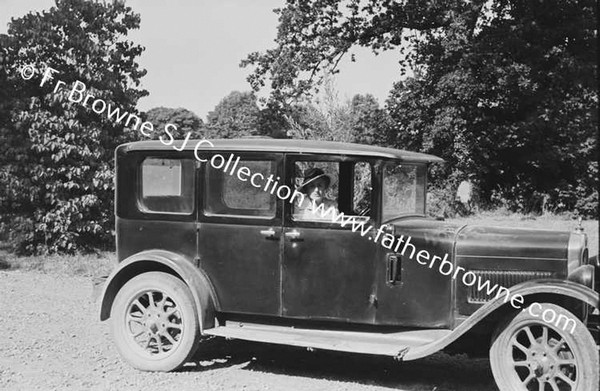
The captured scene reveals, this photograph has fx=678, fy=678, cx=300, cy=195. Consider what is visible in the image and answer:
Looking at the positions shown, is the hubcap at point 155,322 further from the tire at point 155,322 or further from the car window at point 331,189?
the car window at point 331,189

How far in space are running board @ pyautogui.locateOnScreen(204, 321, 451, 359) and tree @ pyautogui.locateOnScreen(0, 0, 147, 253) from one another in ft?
22.9

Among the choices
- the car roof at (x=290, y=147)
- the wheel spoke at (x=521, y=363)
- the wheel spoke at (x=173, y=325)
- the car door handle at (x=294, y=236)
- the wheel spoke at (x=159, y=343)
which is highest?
the car roof at (x=290, y=147)

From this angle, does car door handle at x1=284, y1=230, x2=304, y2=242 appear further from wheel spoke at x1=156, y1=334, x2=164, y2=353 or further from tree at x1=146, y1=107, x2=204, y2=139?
tree at x1=146, y1=107, x2=204, y2=139

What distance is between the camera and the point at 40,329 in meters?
7.14

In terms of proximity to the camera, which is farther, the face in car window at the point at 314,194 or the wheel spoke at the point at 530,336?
the face in car window at the point at 314,194

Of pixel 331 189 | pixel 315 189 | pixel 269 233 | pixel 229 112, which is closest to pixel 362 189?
pixel 331 189

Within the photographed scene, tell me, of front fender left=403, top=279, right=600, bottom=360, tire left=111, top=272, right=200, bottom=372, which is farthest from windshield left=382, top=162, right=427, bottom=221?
tire left=111, top=272, right=200, bottom=372

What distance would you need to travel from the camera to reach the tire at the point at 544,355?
4.48 metres

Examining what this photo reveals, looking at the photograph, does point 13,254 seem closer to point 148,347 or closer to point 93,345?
point 93,345

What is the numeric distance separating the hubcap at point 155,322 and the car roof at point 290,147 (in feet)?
4.24

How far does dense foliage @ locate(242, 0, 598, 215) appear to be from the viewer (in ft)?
62.5

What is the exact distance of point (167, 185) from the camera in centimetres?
601

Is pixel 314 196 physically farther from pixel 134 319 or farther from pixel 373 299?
pixel 134 319

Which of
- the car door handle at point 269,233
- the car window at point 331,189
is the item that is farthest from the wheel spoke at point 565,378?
the car door handle at point 269,233
